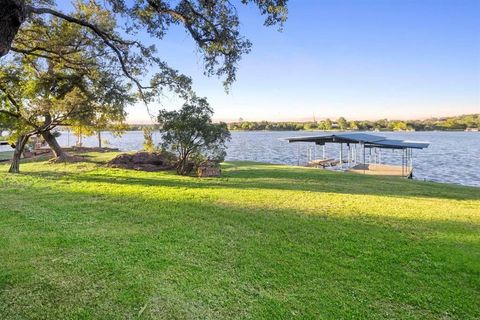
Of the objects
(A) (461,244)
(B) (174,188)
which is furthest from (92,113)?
(A) (461,244)

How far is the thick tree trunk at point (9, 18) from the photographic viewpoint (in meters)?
3.11

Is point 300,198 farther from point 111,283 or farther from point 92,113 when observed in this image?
point 92,113

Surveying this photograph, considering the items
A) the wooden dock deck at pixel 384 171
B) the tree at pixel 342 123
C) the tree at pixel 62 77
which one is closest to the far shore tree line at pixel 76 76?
the tree at pixel 62 77

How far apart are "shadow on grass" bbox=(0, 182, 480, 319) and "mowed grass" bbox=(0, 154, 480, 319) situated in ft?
0.05

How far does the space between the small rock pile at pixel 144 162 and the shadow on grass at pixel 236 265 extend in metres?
7.82

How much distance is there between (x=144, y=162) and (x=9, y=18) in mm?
11741

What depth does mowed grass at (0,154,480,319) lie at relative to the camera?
2988 millimetres

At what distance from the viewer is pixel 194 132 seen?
12.3 meters

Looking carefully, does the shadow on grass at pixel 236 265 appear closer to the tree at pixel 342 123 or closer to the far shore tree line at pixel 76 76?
the far shore tree line at pixel 76 76

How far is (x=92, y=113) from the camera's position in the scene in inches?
496

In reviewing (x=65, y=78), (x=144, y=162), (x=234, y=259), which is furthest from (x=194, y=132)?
(x=234, y=259)

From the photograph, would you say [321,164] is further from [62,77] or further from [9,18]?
[9,18]

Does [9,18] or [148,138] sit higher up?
[9,18]

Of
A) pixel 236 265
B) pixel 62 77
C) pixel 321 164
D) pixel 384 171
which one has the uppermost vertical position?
pixel 62 77
